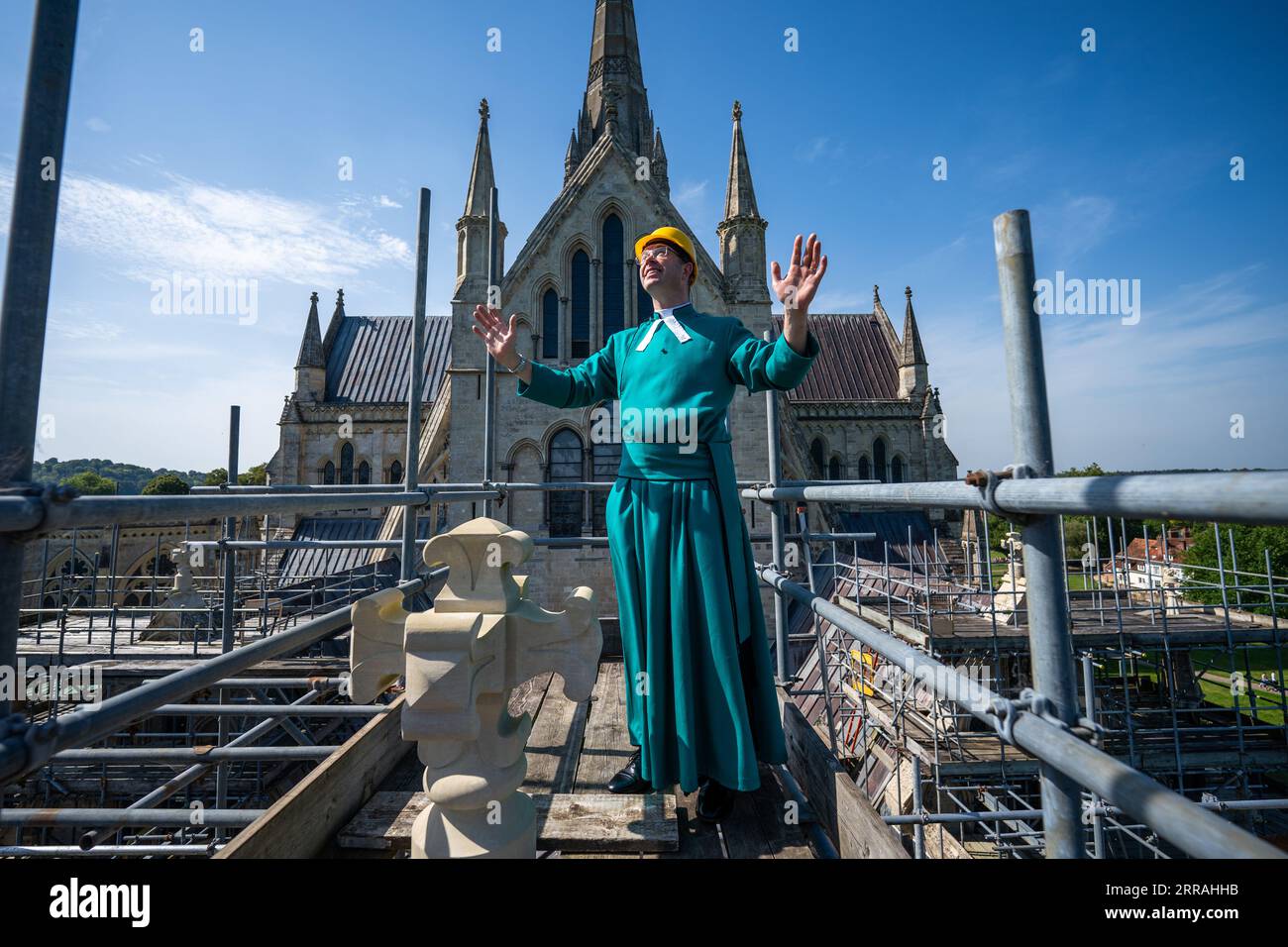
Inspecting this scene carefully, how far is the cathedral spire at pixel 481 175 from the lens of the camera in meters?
14.9

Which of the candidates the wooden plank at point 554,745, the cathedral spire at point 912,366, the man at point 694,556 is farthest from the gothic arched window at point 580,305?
the cathedral spire at point 912,366

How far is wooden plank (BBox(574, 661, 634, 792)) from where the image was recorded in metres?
2.65

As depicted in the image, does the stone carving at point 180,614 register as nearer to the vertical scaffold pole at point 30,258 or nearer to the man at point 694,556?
the man at point 694,556

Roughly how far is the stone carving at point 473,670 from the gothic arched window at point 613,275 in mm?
13944

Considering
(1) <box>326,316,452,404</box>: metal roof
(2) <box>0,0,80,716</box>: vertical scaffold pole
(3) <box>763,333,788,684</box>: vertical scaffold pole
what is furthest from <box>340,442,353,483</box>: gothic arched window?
(2) <box>0,0,80,716</box>: vertical scaffold pole

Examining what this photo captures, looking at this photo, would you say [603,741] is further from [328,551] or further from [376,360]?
[376,360]

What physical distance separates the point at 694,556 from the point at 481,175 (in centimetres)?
1544

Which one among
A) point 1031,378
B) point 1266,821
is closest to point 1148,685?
point 1266,821

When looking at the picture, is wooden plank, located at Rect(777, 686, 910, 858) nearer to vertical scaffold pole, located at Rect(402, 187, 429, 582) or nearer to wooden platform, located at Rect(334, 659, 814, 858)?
wooden platform, located at Rect(334, 659, 814, 858)

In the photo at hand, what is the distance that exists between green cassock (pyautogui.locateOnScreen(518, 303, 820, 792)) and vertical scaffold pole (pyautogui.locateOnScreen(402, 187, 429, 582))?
1.26m

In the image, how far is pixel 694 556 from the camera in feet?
7.86
